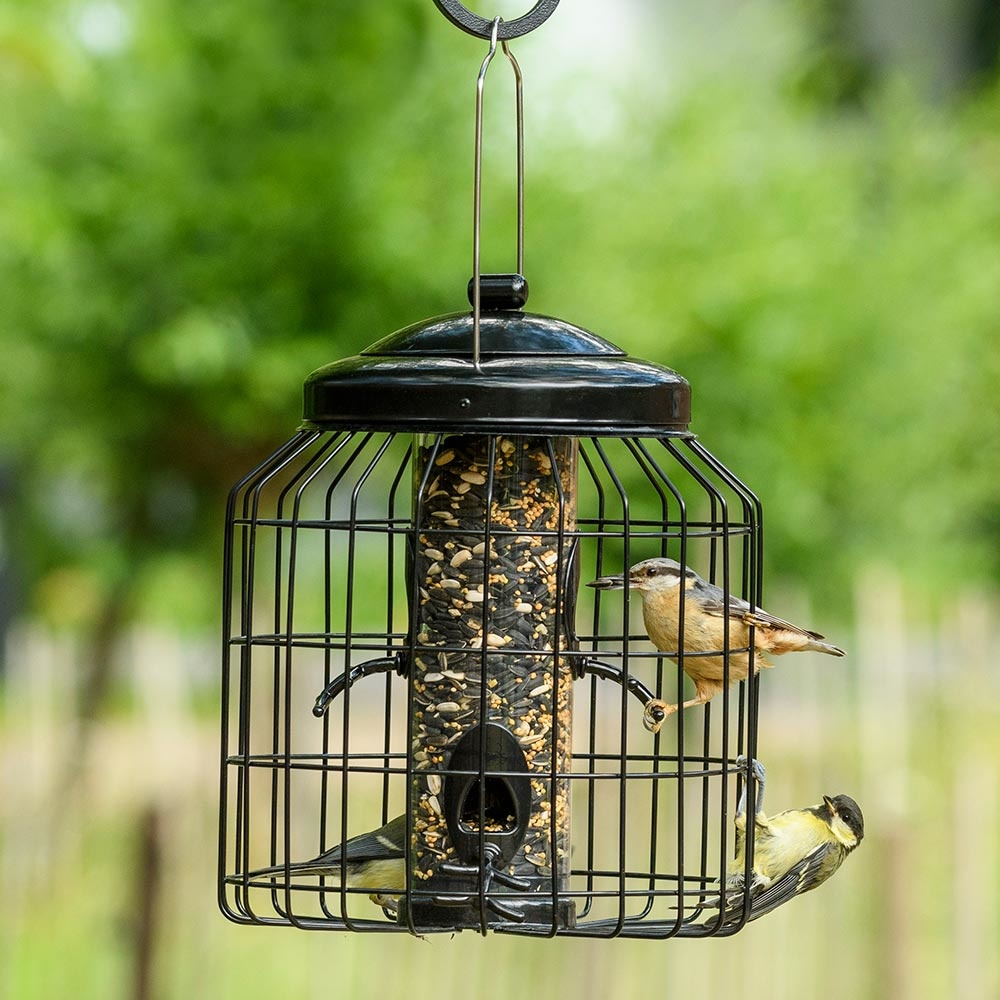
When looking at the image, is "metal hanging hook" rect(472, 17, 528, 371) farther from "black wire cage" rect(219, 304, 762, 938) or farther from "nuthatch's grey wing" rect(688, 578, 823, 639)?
"nuthatch's grey wing" rect(688, 578, 823, 639)

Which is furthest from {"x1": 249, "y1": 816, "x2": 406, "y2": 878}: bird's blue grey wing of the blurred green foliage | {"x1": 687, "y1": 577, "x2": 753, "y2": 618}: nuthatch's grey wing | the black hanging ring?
the blurred green foliage

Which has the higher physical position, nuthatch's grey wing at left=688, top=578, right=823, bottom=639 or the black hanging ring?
the black hanging ring

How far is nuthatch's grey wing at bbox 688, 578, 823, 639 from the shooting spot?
348cm

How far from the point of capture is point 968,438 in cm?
1255

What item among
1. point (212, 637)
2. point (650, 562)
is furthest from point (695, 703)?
point (212, 637)

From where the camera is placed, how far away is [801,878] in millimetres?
3707

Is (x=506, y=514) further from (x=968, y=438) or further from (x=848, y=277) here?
(x=968, y=438)

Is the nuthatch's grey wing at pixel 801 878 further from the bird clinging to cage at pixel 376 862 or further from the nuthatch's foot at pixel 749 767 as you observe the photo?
the bird clinging to cage at pixel 376 862

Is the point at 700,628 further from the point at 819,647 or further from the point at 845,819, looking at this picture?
the point at 845,819

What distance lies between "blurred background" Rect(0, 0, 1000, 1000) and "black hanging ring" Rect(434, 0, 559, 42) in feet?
14.7

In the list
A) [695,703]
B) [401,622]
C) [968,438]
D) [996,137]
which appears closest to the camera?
[695,703]

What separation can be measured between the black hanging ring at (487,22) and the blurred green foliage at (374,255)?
4.48 m

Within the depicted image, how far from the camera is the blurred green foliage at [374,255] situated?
7.60 m

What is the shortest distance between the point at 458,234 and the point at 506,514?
4.30 m
